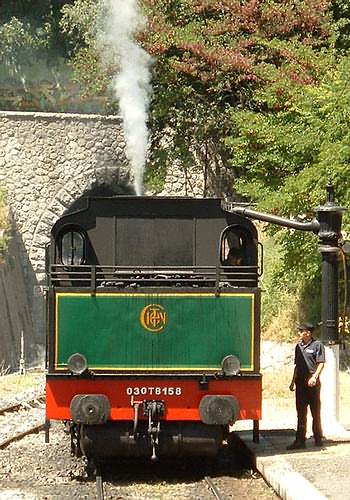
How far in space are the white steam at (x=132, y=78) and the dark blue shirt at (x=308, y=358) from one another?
4.75m

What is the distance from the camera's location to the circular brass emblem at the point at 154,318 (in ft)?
39.1

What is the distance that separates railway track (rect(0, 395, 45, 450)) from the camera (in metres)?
15.3

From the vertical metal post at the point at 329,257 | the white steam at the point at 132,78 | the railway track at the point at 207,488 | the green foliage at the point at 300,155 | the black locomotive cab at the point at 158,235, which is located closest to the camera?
the railway track at the point at 207,488

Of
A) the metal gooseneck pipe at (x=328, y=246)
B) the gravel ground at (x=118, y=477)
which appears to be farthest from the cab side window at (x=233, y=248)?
the gravel ground at (x=118, y=477)

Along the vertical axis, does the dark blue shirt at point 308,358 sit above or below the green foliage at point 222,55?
below

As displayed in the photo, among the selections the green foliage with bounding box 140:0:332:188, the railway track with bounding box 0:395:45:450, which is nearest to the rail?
the railway track with bounding box 0:395:45:450

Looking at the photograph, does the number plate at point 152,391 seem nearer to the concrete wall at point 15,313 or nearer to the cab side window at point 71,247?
the cab side window at point 71,247

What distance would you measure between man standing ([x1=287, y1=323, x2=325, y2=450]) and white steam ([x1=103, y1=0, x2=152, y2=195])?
15.5ft

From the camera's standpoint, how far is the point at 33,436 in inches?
609

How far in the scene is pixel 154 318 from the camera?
1193 cm

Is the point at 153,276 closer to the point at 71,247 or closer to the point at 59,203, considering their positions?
the point at 71,247

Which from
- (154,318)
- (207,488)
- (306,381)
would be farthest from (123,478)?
(306,381)

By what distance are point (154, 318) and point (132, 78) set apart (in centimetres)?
1201

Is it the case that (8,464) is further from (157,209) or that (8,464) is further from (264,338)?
(264,338)
